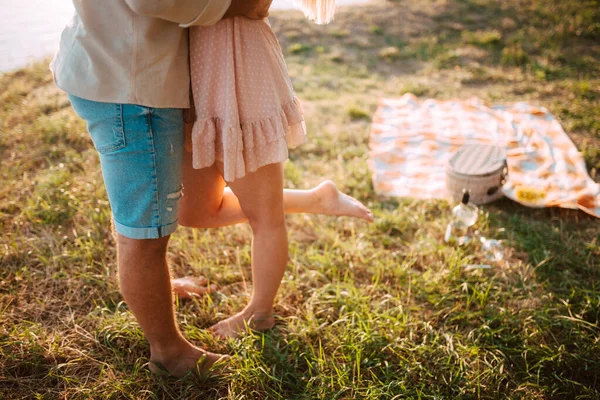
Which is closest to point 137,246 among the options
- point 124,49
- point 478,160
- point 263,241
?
point 263,241

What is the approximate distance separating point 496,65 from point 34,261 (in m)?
5.40

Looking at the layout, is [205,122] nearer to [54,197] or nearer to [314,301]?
[314,301]

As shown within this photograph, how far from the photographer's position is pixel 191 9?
3.44ft

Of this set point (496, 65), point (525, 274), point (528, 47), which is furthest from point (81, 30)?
point (528, 47)

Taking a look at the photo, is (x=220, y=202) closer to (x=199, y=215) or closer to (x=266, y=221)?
(x=199, y=215)

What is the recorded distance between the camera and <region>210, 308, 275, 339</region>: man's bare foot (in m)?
1.75

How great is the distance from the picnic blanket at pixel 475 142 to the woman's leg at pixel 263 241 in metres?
1.47

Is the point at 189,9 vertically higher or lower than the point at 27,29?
higher

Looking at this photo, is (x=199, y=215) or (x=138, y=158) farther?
(x=199, y=215)

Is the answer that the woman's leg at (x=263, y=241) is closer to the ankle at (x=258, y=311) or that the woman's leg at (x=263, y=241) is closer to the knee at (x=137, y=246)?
the ankle at (x=258, y=311)

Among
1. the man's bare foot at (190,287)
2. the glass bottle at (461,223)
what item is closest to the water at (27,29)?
the man's bare foot at (190,287)

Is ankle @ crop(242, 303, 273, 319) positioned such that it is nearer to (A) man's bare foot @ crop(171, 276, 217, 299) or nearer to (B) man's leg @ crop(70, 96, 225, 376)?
(A) man's bare foot @ crop(171, 276, 217, 299)

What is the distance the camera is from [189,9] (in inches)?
41.2

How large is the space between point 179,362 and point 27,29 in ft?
15.0
